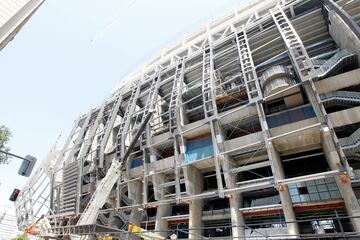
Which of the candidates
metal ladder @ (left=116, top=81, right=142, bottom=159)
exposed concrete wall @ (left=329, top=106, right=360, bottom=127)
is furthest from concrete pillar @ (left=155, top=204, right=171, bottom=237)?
exposed concrete wall @ (left=329, top=106, right=360, bottom=127)

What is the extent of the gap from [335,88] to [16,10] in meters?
20.8

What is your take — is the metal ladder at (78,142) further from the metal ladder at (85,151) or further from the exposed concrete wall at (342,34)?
the exposed concrete wall at (342,34)

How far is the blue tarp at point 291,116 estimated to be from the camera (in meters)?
18.0

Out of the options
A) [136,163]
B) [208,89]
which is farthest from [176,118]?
[136,163]

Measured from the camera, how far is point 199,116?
27031 millimetres

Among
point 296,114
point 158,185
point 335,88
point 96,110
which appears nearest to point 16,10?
point 158,185

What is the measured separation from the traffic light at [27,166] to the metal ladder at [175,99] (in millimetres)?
13363

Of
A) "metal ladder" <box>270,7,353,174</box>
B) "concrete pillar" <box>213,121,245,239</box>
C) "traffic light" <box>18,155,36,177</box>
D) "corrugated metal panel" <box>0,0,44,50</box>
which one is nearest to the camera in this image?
"corrugated metal panel" <box>0,0,44,50</box>

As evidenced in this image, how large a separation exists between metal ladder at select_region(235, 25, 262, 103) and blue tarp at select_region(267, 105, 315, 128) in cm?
243

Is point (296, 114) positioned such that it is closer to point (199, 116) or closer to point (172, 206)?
point (199, 116)

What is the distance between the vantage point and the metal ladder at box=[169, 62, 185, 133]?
2292 centimetres

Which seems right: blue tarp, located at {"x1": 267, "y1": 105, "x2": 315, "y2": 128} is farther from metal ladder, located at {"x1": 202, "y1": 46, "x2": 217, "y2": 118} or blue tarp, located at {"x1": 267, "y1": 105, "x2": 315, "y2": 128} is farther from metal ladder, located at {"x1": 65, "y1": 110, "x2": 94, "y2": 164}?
metal ladder, located at {"x1": 65, "y1": 110, "x2": 94, "y2": 164}

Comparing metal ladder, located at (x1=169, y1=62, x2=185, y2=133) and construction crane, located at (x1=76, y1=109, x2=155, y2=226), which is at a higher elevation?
metal ladder, located at (x1=169, y1=62, x2=185, y2=133)

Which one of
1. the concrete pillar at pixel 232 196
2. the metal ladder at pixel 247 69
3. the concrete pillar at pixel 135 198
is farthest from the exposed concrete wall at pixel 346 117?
the concrete pillar at pixel 135 198
